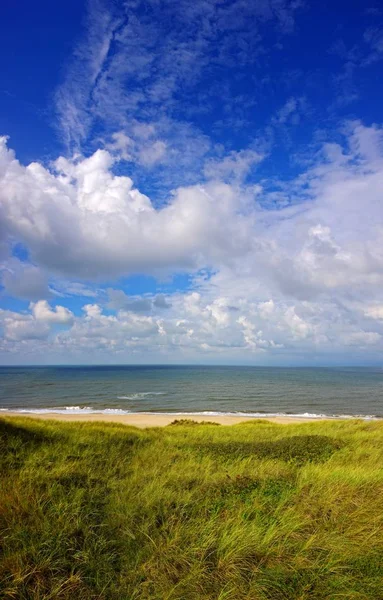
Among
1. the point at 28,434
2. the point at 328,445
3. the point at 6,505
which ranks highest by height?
the point at 6,505

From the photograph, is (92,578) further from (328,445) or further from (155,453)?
(328,445)

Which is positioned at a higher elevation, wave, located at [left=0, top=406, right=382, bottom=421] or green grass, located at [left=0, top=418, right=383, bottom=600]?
green grass, located at [left=0, top=418, right=383, bottom=600]

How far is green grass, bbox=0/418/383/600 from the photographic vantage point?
13.7 ft

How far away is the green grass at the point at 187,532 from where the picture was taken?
4.18m

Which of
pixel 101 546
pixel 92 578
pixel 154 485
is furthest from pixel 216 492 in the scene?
pixel 92 578

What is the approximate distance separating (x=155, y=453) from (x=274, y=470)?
4.29 m

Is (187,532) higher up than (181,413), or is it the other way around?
(187,532)

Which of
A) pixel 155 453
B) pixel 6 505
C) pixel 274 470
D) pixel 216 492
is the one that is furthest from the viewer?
pixel 155 453

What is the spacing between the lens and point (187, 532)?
5242 mm

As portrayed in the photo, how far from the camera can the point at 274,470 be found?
893 centimetres

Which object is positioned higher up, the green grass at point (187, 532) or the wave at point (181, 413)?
the green grass at point (187, 532)

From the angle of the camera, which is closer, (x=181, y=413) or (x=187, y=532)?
(x=187, y=532)

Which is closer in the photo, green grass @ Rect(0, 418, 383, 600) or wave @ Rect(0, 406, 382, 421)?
green grass @ Rect(0, 418, 383, 600)

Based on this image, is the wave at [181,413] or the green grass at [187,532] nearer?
Answer: the green grass at [187,532]
